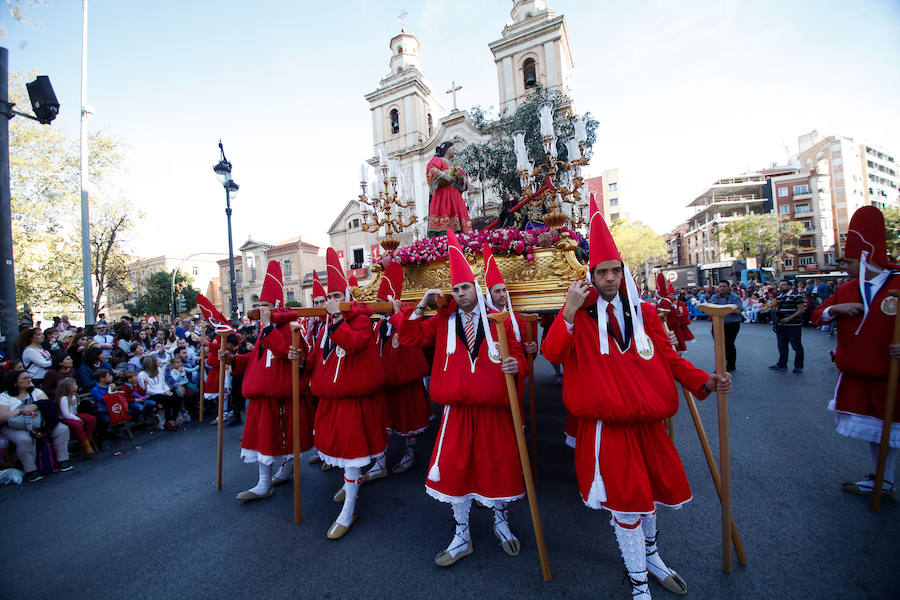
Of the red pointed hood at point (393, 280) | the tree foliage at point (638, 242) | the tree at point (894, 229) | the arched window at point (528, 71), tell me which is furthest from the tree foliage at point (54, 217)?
the tree at point (894, 229)

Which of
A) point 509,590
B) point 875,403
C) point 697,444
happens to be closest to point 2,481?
point 509,590

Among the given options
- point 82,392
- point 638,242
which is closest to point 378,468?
point 82,392

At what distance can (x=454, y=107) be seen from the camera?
24484 millimetres

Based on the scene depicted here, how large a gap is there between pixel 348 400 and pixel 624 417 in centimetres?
228

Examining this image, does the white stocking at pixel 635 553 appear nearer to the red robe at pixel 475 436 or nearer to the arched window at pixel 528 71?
the red robe at pixel 475 436

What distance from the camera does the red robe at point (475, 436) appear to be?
2.65 m

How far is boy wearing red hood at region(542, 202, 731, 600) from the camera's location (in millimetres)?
2135

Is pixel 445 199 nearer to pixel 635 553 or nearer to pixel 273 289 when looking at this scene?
pixel 273 289

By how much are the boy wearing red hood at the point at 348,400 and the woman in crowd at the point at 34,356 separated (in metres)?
5.79

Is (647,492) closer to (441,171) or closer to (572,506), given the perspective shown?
(572,506)

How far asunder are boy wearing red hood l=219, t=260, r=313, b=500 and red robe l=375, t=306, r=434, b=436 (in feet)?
3.26

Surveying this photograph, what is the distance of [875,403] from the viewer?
3.25 metres

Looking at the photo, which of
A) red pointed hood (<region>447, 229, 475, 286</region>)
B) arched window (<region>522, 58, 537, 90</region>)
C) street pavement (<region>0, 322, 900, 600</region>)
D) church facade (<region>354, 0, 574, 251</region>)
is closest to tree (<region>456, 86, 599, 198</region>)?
church facade (<region>354, 0, 574, 251</region>)

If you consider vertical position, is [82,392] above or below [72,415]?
above
